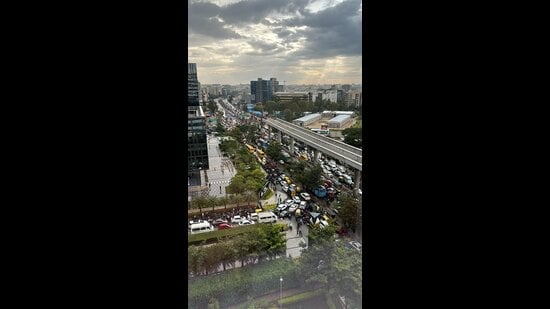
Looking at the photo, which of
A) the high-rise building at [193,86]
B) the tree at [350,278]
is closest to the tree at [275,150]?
the high-rise building at [193,86]

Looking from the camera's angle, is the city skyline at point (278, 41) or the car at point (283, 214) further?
the car at point (283, 214)

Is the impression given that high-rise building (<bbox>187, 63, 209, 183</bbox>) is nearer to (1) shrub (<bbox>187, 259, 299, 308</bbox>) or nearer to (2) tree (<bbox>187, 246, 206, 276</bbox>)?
(2) tree (<bbox>187, 246, 206, 276</bbox>)

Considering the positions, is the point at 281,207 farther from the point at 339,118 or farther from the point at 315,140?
the point at 339,118

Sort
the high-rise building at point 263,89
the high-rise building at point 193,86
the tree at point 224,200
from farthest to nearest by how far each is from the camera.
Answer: the high-rise building at point 263,89 < the tree at point 224,200 < the high-rise building at point 193,86

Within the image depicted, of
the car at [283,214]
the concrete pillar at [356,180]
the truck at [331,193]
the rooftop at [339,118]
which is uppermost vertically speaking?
the rooftop at [339,118]

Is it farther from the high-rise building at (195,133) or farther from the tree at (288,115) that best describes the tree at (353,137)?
the high-rise building at (195,133)

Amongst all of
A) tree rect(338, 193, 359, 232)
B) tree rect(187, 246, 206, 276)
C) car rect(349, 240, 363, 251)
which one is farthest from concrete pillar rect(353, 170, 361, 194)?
tree rect(187, 246, 206, 276)
